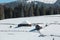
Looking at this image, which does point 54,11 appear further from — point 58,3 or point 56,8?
point 58,3

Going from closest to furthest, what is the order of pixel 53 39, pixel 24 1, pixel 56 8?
pixel 53 39 < pixel 24 1 < pixel 56 8

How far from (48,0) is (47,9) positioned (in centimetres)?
111

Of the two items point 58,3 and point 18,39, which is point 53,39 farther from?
point 58,3

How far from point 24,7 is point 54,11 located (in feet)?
6.53

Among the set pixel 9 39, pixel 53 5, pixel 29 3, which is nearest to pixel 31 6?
pixel 29 3

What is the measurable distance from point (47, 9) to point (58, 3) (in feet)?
3.62

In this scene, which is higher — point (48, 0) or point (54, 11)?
point (48, 0)

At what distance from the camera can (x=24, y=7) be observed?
10.8 m

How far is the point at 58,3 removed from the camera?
34.8 ft

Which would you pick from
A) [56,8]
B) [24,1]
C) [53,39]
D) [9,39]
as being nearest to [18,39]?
[9,39]

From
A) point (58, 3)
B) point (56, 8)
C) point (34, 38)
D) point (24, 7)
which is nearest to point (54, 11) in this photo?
point (56, 8)

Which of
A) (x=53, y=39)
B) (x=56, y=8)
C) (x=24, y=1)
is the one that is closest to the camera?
(x=53, y=39)

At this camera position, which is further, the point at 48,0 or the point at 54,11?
the point at 54,11

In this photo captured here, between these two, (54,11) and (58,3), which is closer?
(58,3)
